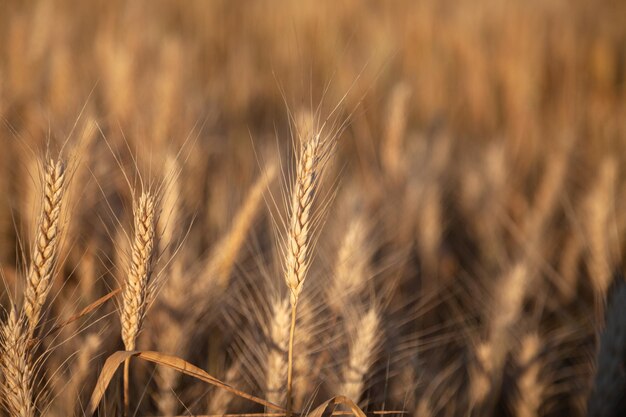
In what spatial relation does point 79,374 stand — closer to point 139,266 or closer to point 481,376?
point 139,266

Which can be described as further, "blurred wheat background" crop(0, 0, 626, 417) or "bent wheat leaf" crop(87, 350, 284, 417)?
"blurred wheat background" crop(0, 0, 626, 417)

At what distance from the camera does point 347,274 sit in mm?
→ 1213

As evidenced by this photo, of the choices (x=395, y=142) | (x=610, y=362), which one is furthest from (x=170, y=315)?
(x=395, y=142)

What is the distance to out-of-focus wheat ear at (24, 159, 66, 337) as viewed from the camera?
731 mm

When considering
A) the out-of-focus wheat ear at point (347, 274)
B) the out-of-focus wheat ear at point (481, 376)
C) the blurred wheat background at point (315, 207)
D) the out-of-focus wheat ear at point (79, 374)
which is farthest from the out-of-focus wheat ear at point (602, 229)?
the out-of-focus wheat ear at point (79, 374)

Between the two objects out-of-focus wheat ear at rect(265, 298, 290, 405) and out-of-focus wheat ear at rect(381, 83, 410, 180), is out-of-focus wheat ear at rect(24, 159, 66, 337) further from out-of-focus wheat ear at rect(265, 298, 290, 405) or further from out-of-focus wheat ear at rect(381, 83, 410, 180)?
out-of-focus wheat ear at rect(381, 83, 410, 180)

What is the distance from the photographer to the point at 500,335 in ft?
4.14

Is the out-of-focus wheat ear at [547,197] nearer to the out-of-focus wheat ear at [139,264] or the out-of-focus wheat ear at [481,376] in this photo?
the out-of-focus wheat ear at [481,376]

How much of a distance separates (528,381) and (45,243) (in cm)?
101

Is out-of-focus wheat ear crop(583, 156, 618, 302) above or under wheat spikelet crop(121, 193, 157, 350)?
under

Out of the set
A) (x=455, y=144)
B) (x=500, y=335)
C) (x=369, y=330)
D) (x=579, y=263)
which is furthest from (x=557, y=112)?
(x=369, y=330)

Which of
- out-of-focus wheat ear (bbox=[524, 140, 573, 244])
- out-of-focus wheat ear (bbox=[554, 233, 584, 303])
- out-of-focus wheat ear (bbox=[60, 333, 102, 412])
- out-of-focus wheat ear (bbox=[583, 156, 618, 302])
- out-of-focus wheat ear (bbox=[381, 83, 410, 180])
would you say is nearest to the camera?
out-of-focus wheat ear (bbox=[60, 333, 102, 412])

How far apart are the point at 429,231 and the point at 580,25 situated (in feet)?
6.70

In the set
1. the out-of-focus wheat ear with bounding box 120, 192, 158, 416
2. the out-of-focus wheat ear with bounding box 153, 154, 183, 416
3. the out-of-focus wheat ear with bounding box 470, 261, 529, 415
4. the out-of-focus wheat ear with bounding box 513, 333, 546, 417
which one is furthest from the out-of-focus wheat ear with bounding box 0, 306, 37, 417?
the out-of-focus wheat ear with bounding box 513, 333, 546, 417
